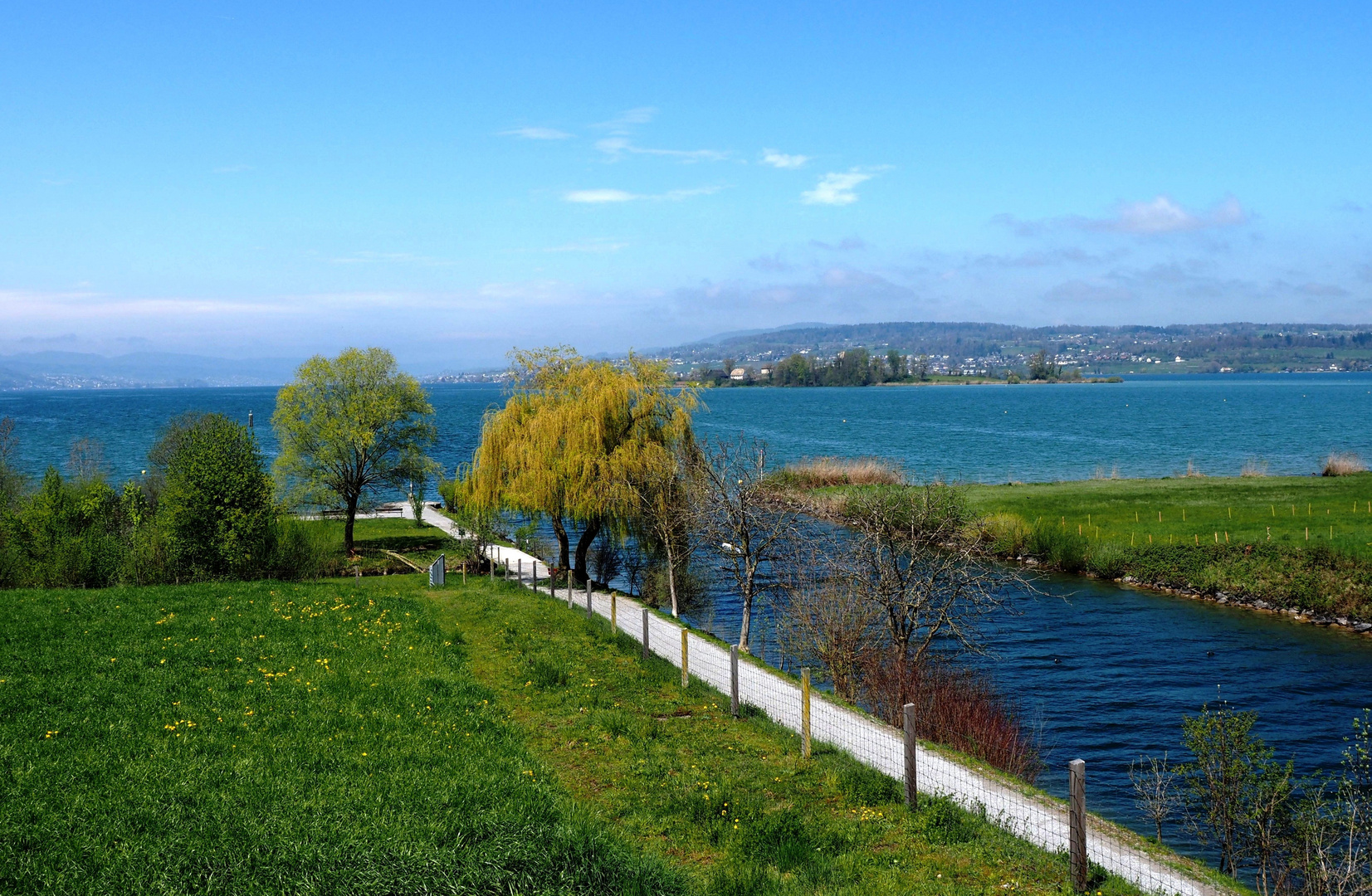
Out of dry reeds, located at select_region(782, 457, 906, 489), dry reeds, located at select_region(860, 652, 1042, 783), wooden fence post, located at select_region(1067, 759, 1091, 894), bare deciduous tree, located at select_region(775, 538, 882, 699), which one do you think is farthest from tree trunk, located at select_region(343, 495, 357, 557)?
wooden fence post, located at select_region(1067, 759, 1091, 894)

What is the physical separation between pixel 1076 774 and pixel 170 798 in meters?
9.18

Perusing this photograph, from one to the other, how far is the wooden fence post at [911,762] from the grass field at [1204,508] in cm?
3007

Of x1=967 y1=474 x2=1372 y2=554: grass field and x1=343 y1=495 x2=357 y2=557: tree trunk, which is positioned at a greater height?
x1=343 y1=495 x2=357 y2=557: tree trunk

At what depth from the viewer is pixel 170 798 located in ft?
33.5

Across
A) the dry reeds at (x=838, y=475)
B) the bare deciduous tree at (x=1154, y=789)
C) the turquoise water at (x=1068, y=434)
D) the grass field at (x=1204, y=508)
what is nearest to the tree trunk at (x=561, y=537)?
the bare deciduous tree at (x=1154, y=789)

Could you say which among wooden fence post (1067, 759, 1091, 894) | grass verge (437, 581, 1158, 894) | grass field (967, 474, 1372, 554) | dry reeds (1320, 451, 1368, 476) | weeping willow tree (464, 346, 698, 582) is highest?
weeping willow tree (464, 346, 698, 582)

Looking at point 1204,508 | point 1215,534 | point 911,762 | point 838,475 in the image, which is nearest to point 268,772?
point 911,762

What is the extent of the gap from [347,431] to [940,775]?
3464cm

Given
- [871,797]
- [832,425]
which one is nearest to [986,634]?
[871,797]

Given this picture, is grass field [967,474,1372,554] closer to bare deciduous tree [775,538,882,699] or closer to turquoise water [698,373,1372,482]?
turquoise water [698,373,1372,482]

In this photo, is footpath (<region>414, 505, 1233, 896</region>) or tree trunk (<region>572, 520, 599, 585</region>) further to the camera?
tree trunk (<region>572, 520, 599, 585</region>)

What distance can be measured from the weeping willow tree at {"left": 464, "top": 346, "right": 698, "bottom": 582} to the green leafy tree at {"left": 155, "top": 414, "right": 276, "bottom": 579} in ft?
23.6

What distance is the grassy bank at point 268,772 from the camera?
8.45 meters

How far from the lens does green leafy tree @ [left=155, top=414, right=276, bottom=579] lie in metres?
29.7
